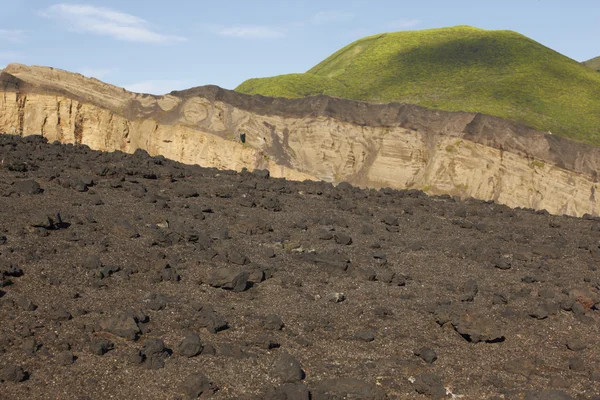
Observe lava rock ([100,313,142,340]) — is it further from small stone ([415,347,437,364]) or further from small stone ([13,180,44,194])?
small stone ([13,180,44,194])

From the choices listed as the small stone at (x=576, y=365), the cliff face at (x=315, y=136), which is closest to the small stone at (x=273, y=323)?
the small stone at (x=576, y=365)

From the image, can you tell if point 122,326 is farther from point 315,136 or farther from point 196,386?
point 315,136

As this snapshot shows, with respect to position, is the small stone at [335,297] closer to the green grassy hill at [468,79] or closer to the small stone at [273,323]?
the small stone at [273,323]

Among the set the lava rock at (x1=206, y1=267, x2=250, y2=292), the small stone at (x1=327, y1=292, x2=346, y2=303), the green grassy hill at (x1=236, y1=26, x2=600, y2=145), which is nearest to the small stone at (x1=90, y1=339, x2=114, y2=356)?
the lava rock at (x1=206, y1=267, x2=250, y2=292)

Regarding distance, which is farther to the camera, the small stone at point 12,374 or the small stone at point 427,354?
the small stone at point 427,354

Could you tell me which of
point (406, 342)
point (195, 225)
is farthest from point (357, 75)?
point (406, 342)

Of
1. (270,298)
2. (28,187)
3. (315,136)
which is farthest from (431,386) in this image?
(315,136)

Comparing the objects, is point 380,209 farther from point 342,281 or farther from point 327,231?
point 342,281

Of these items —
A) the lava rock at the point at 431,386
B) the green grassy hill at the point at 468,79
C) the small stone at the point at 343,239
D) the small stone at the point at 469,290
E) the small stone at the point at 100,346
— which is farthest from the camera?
the green grassy hill at the point at 468,79

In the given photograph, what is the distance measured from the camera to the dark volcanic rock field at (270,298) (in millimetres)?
8711

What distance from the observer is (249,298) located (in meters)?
11.3

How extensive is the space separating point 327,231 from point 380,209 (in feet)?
13.6

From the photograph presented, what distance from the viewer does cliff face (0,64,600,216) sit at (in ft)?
89.9

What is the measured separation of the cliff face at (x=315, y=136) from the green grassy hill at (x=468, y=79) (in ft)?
83.4
